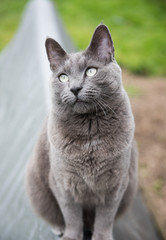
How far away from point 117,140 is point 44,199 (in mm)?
512

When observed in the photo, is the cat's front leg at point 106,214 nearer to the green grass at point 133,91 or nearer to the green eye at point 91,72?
the green eye at point 91,72

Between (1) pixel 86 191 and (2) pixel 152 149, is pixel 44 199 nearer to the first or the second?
(1) pixel 86 191

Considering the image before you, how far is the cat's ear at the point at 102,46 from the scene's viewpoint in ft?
3.93

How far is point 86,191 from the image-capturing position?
1.32 m

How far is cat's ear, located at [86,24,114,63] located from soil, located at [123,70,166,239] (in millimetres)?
1445

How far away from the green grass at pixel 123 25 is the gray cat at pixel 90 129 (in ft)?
11.8

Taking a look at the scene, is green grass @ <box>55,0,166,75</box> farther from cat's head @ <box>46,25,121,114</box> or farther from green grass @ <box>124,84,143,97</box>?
cat's head @ <box>46,25,121,114</box>

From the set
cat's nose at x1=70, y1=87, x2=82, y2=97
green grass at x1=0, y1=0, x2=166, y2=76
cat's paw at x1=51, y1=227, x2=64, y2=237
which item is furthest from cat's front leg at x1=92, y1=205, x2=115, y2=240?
green grass at x1=0, y1=0, x2=166, y2=76

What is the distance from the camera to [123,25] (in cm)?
632

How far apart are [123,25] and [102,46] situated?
5.36 meters

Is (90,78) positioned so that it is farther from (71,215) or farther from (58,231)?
(58,231)

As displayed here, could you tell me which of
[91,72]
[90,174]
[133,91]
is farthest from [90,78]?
[133,91]

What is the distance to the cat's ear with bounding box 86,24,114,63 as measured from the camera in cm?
120

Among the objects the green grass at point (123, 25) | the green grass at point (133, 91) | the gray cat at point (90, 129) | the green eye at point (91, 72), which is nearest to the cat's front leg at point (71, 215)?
the gray cat at point (90, 129)
